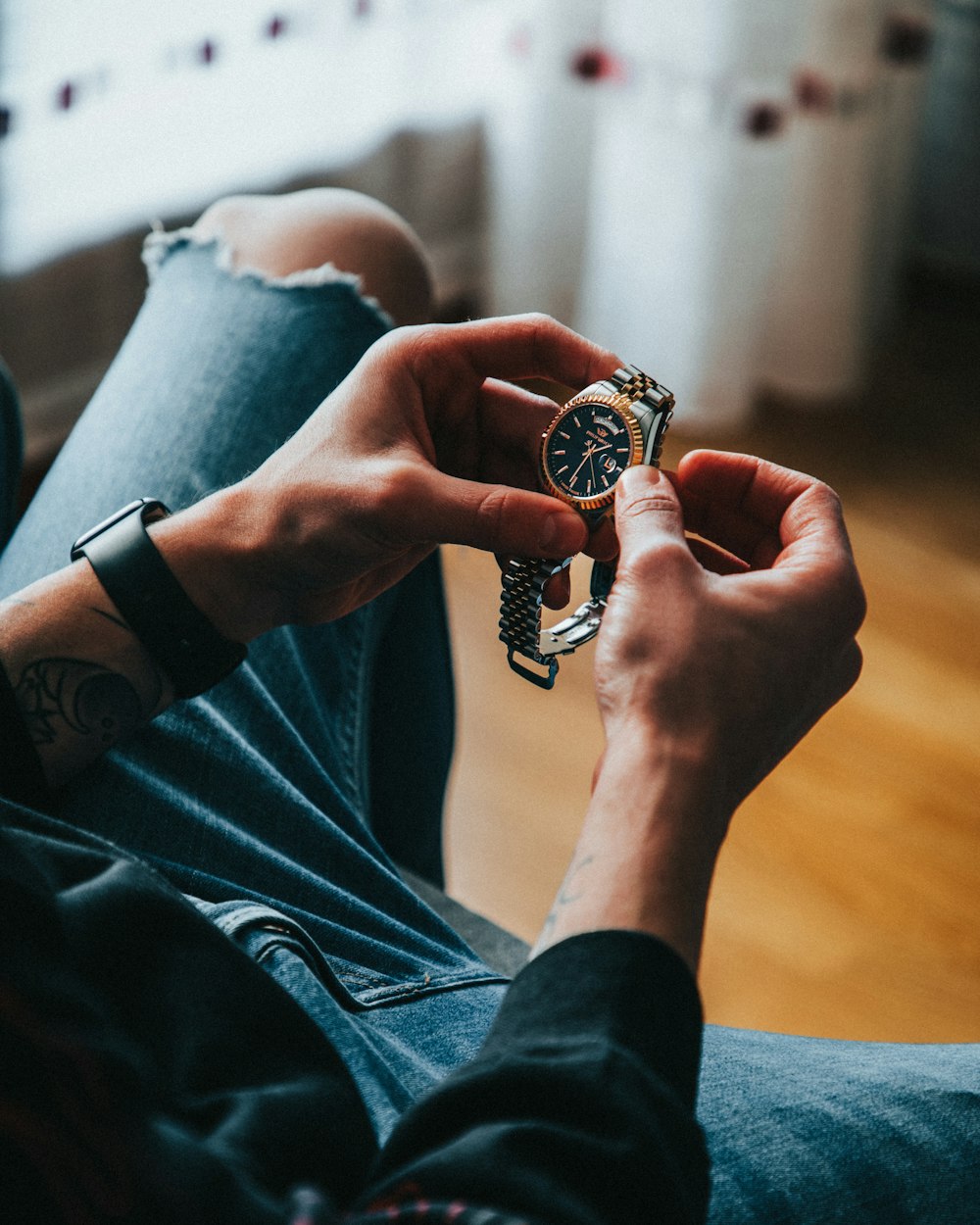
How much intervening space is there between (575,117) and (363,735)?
1.69m

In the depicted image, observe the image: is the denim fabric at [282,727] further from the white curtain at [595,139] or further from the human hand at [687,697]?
the white curtain at [595,139]

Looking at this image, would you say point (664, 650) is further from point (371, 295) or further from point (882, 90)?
point (882, 90)

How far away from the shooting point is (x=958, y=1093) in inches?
25.2

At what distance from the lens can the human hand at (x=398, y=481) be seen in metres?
0.74

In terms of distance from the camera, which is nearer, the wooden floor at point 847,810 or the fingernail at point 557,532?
the fingernail at point 557,532

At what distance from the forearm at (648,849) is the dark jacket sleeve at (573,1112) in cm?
2

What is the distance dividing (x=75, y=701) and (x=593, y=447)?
361 mm

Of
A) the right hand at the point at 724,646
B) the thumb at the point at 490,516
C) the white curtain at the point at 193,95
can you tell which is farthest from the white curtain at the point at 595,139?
the right hand at the point at 724,646

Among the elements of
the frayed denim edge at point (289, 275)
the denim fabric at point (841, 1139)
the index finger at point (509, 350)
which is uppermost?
the frayed denim edge at point (289, 275)

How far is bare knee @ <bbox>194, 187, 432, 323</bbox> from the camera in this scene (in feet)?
3.30

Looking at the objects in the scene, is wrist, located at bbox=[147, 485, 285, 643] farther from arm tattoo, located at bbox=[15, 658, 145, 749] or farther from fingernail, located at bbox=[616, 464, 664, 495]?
fingernail, located at bbox=[616, 464, 664, 495]

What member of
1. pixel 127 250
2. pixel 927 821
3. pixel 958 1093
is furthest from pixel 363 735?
pixel 127 250

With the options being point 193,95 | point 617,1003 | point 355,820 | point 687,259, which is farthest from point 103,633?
point 687,259

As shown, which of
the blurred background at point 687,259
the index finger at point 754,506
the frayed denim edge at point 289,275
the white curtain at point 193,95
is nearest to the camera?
the index finger at point 754,506
